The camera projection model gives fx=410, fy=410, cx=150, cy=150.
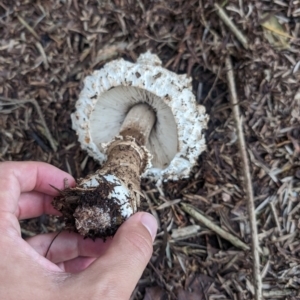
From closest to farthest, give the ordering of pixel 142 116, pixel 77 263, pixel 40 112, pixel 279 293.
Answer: pixel 77 263, pixel 142 116, pixel 279 293, pixel 40 112

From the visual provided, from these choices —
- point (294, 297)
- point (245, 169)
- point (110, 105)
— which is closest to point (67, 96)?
point (110, 105)

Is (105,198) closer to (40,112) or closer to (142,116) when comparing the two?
(142,116)

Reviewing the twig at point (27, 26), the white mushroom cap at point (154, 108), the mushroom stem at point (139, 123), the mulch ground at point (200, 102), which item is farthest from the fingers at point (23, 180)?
the twig at point (27, 26)

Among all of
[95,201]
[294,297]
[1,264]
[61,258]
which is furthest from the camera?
[294,297]

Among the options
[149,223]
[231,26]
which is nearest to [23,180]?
[149,223]

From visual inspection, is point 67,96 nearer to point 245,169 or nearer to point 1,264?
point 245,169
